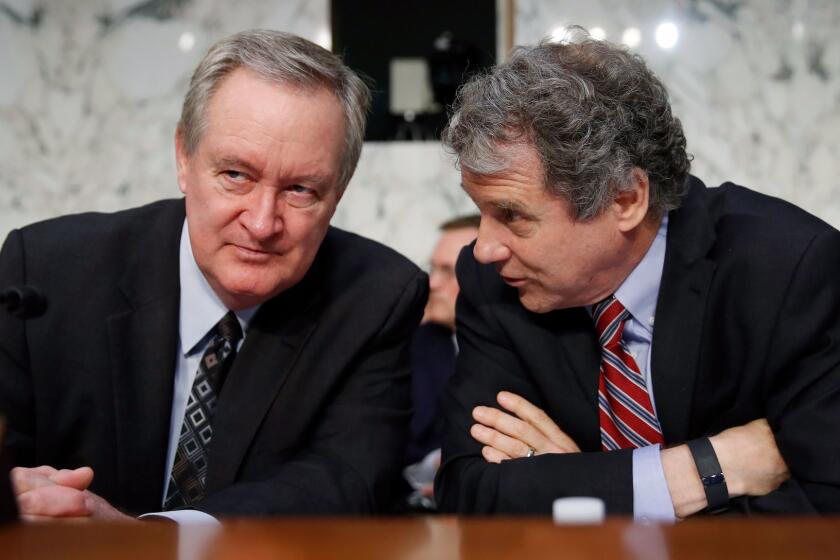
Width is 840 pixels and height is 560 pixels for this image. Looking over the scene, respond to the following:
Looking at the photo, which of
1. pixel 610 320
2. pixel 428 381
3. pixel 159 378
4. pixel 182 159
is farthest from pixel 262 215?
pixel 428 381

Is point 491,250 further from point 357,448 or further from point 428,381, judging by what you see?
point 428,381

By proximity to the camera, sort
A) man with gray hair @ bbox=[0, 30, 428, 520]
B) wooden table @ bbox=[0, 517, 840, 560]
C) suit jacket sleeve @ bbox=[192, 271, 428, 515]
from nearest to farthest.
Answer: wooden table @ bbox=[0, 517, 840, 560], suit jacket sleeve @ bbox=[192, 271, 428, 515], man with gray hair @ bbox=[0, 30, 428, 520]

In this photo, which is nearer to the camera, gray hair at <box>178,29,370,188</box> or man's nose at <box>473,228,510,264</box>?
man's nose at <box>473,228,510,264</box>

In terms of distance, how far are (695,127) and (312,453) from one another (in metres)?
2.90

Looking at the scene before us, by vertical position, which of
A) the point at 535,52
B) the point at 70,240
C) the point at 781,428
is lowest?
the point at 781,428

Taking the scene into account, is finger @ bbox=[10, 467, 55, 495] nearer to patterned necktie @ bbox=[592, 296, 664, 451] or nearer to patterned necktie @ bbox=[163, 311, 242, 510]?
patterned necktie @ bbox=[163, 311, 242, 510]

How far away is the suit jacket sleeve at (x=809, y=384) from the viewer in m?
2.12

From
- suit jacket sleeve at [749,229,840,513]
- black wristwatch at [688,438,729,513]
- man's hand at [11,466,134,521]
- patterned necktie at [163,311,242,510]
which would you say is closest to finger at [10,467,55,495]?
man's hand at [11,466,134,521]

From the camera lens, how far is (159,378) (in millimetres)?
2438

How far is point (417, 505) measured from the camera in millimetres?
3277

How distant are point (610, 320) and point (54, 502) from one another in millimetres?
1245

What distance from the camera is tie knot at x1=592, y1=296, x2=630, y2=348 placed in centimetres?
242

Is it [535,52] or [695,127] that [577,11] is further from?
[535,52]

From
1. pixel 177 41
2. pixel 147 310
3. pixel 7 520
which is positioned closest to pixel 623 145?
pixel 147 310
